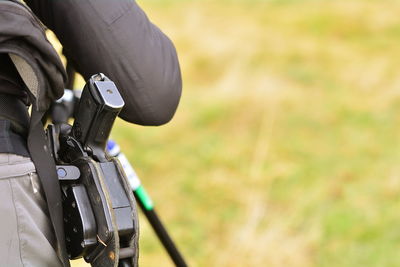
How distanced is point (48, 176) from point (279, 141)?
120 inches

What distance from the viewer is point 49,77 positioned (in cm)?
119

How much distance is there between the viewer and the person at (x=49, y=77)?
1.13 metres

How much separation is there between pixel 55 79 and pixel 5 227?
0.81 feet

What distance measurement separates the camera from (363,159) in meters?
3.96

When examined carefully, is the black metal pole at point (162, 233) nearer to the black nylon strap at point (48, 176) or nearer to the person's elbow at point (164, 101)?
the person's elbow at point (164, 101)

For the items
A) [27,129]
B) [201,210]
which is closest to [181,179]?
[201,210]

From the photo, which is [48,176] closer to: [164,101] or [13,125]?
[13,125]

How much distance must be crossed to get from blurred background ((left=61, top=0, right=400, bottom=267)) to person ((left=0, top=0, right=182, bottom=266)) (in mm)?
1608

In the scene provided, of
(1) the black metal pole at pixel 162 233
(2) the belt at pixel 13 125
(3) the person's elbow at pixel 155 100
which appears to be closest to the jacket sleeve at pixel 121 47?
(3) the person's elbow at pixel 155 100

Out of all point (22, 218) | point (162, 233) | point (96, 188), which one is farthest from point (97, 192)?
point (162, 233)

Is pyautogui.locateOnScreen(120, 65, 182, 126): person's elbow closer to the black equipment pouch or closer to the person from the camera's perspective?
the person

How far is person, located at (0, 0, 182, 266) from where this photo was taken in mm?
1126

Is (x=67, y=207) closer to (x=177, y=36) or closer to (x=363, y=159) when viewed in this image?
(x=363, y=159)

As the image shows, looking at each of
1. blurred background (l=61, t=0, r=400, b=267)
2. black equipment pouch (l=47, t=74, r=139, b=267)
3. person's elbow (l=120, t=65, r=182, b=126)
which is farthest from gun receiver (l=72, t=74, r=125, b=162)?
blurred background (l=61, t=0, r=400, b=267)
